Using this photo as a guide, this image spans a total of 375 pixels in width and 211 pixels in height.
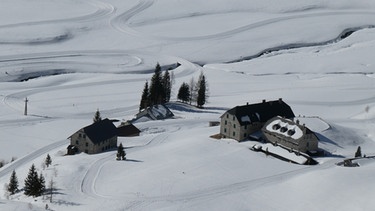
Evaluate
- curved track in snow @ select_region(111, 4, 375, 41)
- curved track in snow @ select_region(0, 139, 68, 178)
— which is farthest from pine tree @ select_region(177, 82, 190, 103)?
curved track in snow @ select_region(111, 4, 375, 41)

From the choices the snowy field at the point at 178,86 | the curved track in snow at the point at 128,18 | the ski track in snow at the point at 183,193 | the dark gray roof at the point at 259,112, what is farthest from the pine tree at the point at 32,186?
the curved track in snow at the point at 128,18

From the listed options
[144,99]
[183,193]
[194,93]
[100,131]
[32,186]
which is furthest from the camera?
[194,93]

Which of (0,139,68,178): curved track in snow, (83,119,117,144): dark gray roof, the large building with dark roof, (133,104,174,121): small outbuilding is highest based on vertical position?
the large building with dark roof

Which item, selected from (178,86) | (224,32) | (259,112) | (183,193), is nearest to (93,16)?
(224,32)

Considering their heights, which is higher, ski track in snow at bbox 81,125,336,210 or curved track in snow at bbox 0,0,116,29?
curved track in snow at bbox 0,0,116,29

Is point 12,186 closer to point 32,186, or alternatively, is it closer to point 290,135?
point 32,186

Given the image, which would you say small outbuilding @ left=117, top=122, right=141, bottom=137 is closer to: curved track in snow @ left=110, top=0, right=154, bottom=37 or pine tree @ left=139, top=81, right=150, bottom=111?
pine tree @ left=139, top=81, right=150, bottom=111
